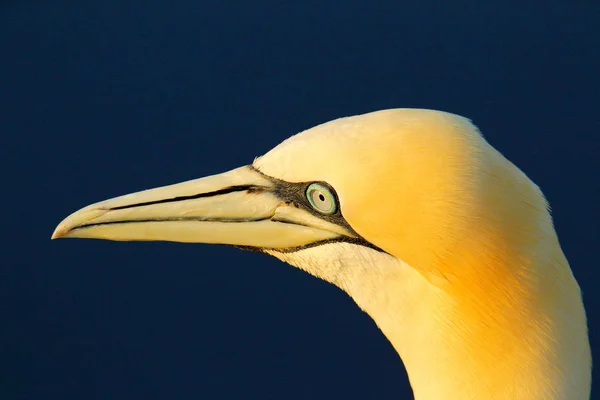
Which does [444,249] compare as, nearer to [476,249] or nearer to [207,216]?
[476,249]

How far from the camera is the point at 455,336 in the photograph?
2012mm

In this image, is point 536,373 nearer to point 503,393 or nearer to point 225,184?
point 503,393

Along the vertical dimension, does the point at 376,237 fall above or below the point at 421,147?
below

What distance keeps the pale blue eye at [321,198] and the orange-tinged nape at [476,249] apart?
2.9 inches

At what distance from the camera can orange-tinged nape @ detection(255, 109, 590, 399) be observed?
6.35 ft

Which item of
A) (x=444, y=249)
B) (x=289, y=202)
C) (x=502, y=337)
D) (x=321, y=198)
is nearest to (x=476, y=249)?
(x=444, y=249)

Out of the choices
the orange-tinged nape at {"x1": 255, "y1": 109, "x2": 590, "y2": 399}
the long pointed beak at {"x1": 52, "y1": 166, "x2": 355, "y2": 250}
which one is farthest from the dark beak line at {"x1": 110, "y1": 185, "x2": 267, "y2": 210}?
the orange-tinged nape at {"x1": 255, "y1": 109, "x2": 590, "y2": 399}

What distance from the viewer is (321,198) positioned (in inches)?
85.4

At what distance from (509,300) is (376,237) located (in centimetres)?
33

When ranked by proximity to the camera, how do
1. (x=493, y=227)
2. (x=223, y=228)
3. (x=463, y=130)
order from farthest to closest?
1. (x=223, y=228)
2. (x=463, y=130)
3. (x=493, y=227)

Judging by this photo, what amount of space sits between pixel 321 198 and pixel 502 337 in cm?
54

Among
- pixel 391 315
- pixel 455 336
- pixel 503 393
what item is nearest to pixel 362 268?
pixel 391 315

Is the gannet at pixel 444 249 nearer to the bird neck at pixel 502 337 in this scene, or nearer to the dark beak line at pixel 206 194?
the bird neck at pixel 502 337

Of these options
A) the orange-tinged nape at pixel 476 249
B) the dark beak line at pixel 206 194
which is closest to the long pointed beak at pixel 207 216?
the dark beak line at pixel 206 194
